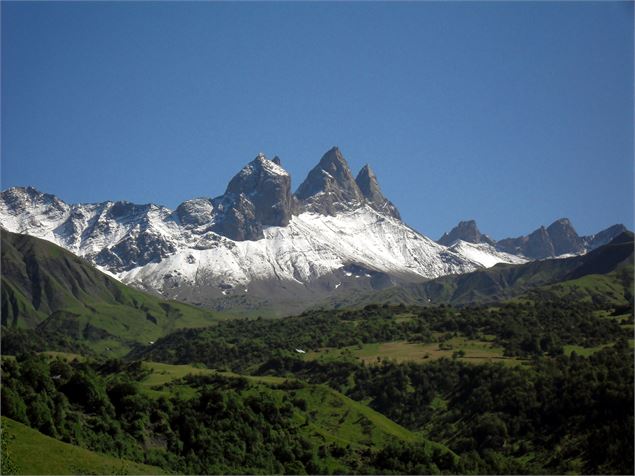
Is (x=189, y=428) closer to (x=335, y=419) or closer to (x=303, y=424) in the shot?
(x=303, y=424)

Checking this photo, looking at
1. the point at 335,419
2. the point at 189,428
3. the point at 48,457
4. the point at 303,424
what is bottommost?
the point at 48,457

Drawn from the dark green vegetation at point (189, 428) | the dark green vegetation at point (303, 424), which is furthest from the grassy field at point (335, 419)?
the dark green vegetation at point (189, 428)

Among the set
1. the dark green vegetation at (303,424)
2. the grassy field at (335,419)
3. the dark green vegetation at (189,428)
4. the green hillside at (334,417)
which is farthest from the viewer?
the green hillside at (334,417)

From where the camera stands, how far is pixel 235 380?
566 feet

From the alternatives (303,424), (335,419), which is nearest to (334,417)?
(335,419)

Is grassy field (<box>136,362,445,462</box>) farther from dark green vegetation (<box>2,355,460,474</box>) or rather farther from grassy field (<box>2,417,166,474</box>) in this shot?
grassy field (<box>2,417,166,474</box>)

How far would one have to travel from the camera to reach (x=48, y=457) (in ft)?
293

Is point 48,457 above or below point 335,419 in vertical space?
below

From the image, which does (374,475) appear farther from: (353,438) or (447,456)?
(353,438)

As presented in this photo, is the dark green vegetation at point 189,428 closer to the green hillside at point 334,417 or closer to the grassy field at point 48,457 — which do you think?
the green hillside at point 334,417

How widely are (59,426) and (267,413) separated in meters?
43.9

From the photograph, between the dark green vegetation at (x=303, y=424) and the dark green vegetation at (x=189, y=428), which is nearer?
the dark green vegetation at (x=189, y=428)

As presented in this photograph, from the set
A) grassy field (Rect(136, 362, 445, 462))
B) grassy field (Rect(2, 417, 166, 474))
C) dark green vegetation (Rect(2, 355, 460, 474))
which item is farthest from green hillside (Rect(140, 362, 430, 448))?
grassy field (Rect(2, 417, 166, 474))

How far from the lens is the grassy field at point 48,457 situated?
284 ft
